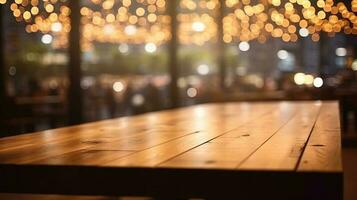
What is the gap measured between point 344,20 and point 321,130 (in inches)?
403

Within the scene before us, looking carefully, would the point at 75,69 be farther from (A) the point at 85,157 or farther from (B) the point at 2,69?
(A) the point at 85,157

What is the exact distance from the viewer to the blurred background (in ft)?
21.1

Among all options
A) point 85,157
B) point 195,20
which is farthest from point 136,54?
point 85,157

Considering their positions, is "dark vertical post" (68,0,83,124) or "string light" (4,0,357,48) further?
"string light" (4,0,357,48)

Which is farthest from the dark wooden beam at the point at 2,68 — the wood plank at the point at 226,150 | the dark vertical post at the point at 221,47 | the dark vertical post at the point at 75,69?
the dark vertical post at the point at 221,47

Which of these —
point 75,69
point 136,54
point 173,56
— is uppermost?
point 136,54

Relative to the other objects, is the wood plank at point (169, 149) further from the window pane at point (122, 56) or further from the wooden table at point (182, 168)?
the window pane at point (122, 56)

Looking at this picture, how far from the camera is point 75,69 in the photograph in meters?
5.86

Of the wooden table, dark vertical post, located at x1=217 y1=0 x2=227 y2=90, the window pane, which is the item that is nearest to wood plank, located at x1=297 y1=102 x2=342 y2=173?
the wooden table

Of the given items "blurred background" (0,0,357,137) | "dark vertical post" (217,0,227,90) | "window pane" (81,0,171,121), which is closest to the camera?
"blurred background" (0,0,357,137)

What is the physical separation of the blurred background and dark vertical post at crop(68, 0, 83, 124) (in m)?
0.01

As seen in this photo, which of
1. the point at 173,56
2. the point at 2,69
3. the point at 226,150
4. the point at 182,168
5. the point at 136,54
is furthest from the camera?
the point at 136,54

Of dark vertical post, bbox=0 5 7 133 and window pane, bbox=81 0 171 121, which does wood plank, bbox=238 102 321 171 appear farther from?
window pane, bbox=81 0 171 121

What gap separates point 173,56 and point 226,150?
7.58 m
